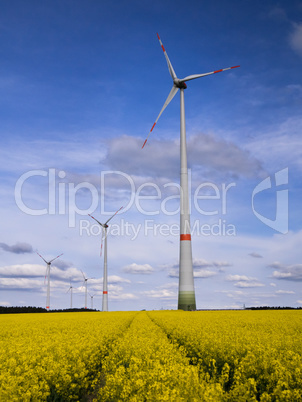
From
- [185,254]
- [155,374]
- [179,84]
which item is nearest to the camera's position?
[155,374]

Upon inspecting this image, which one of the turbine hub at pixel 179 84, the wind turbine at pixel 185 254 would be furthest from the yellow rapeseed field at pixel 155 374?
the turbine hub at pixel 179 84

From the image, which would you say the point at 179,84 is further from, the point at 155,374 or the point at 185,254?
the point at 155,374

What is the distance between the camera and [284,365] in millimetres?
11039

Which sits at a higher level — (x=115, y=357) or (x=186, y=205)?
(x=186, y=205)

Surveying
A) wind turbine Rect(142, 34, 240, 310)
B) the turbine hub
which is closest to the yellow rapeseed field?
wind turbine Rect(142, 34, 240, 310)

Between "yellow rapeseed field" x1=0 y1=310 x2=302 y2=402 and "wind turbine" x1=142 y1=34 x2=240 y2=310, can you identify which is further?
"wind turbine" x1=142 y1=34 x2=240 y2=310

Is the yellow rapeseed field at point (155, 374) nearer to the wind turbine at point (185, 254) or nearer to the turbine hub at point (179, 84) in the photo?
the wind turbine at point (185, 254)

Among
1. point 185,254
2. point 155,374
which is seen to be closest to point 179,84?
point 185,254

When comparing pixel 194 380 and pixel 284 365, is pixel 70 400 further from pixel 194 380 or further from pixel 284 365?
pixel 284 365

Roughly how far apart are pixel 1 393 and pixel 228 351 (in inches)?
347

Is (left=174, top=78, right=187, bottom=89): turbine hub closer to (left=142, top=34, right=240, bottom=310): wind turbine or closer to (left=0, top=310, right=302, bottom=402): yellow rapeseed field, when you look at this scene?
(left=142, top=34, right=240, bottom=310): wind turbine

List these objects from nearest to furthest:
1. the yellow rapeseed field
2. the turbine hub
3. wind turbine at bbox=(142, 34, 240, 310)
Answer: the yellow rapeseed field
wind turbine at bbox=(142, 34, 240, 310)
the turbine hub

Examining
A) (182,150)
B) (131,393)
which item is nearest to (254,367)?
(131,393)

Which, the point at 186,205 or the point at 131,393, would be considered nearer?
the point at 131,393
